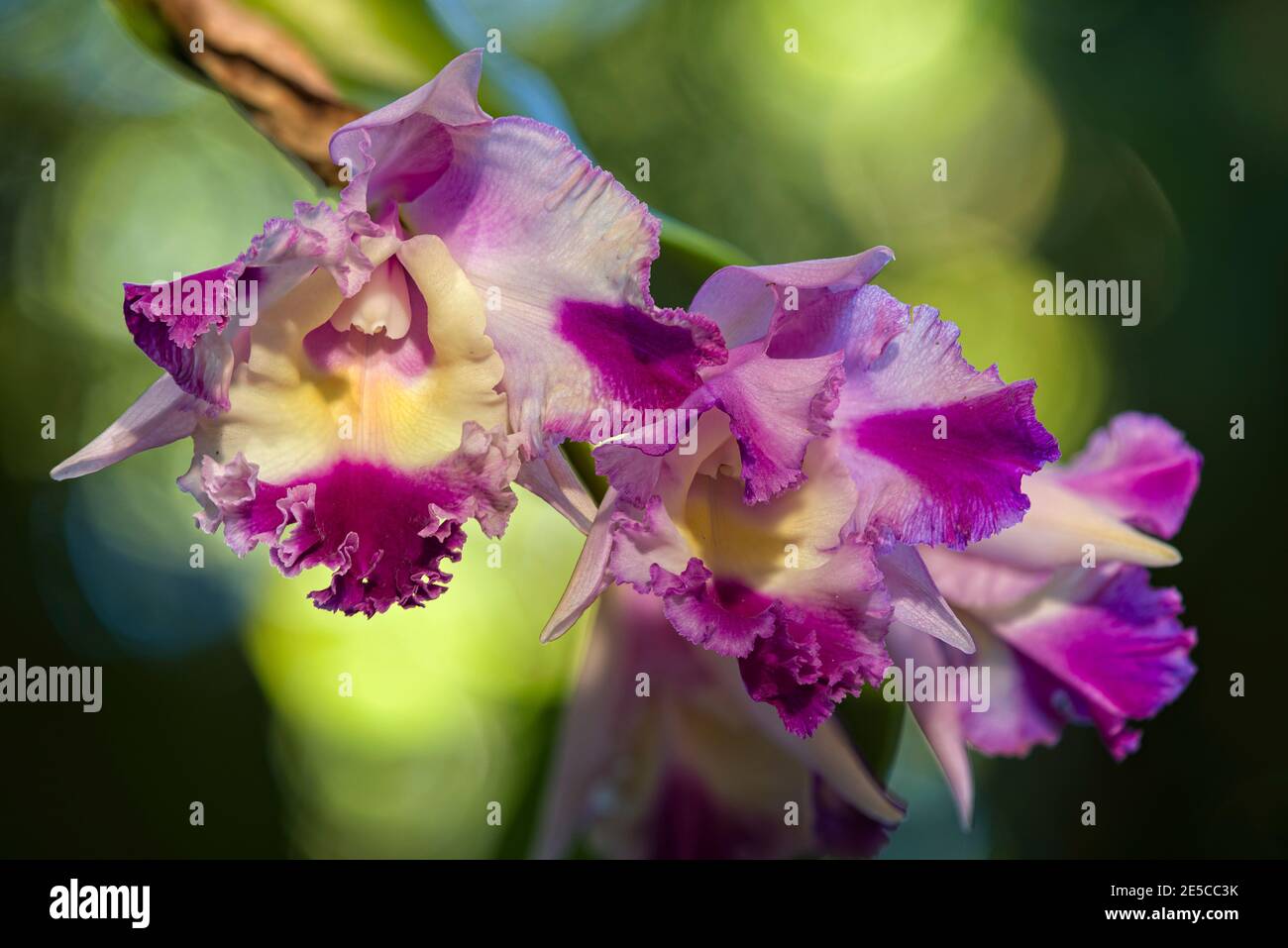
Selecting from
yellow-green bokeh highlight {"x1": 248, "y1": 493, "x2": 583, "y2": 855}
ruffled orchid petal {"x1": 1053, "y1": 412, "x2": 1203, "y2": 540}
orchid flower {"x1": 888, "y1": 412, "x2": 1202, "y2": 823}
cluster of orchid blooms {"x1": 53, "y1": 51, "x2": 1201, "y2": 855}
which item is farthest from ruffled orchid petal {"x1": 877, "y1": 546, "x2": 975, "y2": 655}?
yellow-green bokeh highlight {"x1": 248, "y1": 493, "x2": 583, "y2": 855}

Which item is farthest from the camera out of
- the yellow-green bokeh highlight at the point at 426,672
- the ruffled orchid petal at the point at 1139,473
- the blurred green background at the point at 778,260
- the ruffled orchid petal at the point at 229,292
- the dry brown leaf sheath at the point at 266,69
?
the blurred green background at the point at 778,260

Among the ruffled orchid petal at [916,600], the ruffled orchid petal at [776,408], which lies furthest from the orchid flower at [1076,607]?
the ruffled orchid petal at [776,408]

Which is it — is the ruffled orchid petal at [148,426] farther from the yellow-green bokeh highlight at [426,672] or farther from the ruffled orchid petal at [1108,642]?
the yellow-green bokeh highlight at [426,672]

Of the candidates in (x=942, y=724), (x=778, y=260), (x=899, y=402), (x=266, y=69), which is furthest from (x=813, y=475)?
(x=778, y=260)

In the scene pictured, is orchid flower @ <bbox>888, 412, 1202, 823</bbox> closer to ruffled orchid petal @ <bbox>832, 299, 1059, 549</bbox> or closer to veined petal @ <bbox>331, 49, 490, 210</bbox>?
ruffled orchid petal @ <bbox>832, 299, 1059, 549</bbox>

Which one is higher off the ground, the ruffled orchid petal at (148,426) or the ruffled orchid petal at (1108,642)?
the ruffled orchid petal at (148,426)

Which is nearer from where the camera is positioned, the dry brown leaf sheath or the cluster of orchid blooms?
the cluster of orchid blooms
